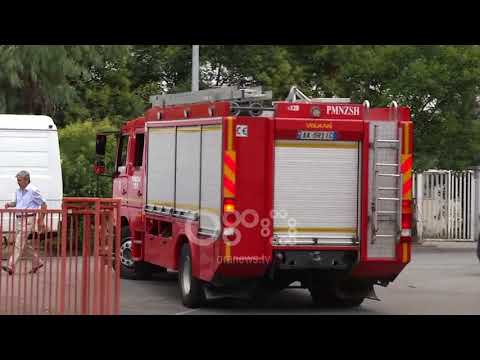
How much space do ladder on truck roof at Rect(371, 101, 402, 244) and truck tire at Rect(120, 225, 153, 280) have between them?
553 cm

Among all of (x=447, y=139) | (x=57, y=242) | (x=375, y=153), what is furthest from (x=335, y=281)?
(x=447, y=139)

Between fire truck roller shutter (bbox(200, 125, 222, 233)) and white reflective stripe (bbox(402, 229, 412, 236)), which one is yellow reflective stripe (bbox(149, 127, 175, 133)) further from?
white reflective stripe (bbox(402, 229, 412, 236))

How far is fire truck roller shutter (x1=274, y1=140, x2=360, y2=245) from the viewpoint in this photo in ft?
46.1

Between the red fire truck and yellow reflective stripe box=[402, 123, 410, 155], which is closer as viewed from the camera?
the red fire truck

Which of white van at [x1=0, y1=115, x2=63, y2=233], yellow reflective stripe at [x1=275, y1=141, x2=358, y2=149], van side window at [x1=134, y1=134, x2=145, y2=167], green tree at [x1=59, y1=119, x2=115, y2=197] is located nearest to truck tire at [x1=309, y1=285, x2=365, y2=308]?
yellow reflective stripe at [x1=275, y1=141, x2=358, y2=149]

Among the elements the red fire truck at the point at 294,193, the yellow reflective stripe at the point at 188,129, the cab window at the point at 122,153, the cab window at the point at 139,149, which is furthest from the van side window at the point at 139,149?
the red fire truck at the point at 294,193

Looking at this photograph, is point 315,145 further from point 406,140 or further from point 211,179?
point 211,179

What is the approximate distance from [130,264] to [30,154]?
4213mm

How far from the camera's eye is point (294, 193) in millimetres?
14094

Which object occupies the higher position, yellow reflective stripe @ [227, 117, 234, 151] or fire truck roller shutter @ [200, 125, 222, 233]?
yellow reflective stripe @ [227, 117, 234, 151]

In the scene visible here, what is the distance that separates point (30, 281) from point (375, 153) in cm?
479

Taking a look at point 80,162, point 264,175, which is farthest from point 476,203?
point 264,175
